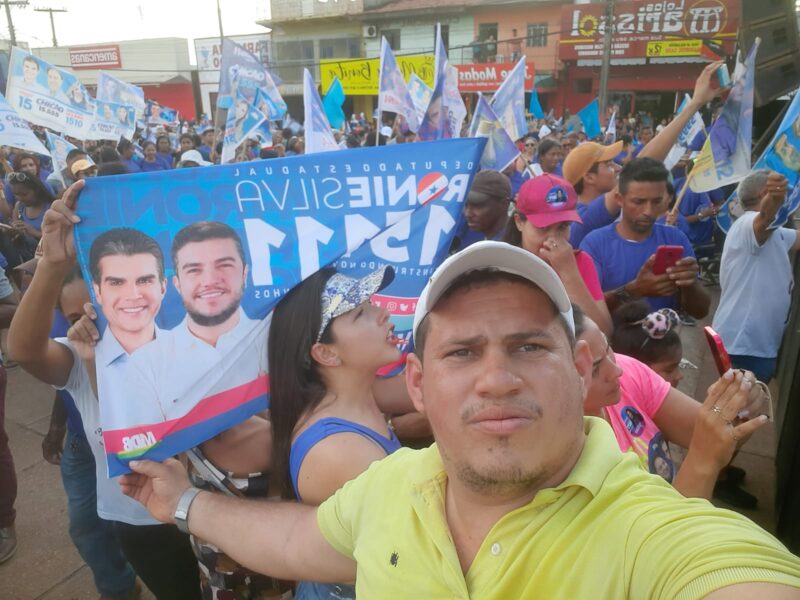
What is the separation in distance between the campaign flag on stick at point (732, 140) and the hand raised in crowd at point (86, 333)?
404 centimetres

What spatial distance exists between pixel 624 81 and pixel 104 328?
31.7m

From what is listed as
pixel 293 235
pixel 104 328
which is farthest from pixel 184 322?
pixel 293 235

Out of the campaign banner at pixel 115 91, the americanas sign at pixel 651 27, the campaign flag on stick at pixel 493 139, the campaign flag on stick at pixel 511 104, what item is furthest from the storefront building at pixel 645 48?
the campaign banner at pixel 115 91

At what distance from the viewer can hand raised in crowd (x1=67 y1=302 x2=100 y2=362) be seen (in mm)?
1694

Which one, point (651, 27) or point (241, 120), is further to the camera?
point (651, 27)

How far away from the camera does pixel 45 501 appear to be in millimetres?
3645

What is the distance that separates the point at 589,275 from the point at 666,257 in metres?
0.39

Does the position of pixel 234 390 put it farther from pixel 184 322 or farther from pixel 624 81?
pixel 624 81

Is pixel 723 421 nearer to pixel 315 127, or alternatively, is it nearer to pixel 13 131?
pixel 315 127

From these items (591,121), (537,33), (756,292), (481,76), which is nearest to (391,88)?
(756,292)

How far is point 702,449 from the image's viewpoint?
1462mm

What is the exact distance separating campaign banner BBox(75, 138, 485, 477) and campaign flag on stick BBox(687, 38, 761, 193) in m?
3.13

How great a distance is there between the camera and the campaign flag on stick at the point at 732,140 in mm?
3846

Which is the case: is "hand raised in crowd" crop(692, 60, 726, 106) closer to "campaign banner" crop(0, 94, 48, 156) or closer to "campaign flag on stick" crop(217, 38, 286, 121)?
"campaign flag on stick" crop(217, 38, 286, 121)
